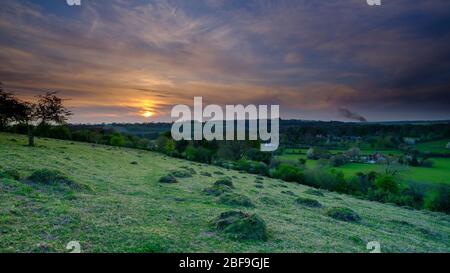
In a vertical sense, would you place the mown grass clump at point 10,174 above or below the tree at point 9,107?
below

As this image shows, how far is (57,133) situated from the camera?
74.3 metres

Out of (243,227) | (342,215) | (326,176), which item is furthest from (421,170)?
(243,227)

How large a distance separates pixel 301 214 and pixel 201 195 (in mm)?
6798

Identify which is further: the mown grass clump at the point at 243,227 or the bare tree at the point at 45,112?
the bare tree at the point at 45,112

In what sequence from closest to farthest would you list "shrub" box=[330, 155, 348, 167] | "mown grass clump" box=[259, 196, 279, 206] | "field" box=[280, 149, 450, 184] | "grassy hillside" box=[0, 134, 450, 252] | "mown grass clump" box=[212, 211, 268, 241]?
"grassy hillside" box=[0, 134, 450, 252] → "mown grass clump" box=[212, 211, 268, 241] → "mown grass clump" box=[259, 196, 279, 206] → "field" box=[280, 149, 450, 184] → "shrub" box=[330, 155, 348, 167]

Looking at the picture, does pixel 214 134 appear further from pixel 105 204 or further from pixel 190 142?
pixel 105 204

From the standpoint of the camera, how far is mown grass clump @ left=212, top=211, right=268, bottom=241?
1184 cm

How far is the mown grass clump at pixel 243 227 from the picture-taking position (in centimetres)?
1184

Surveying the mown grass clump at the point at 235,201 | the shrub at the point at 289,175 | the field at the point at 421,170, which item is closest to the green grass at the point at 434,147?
the field at the point at 421,170

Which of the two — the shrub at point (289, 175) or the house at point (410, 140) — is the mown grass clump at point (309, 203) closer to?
the shrub at point (289, 175)

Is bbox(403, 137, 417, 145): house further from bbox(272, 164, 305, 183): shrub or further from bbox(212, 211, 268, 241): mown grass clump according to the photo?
bbox(212, 211, 268, 241): mown grass clump

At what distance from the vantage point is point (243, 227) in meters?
12.2

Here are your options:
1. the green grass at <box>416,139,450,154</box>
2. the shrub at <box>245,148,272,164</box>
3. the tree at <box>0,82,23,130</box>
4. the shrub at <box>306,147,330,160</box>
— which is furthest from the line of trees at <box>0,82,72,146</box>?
the green grass at <box>416,139,450,154</box>
